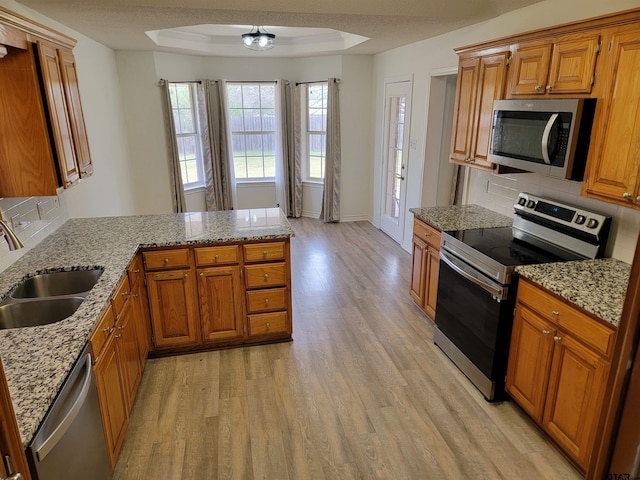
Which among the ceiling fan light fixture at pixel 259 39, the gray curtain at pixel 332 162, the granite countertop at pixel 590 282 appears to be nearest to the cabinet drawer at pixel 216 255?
the granite countertop at pixel 590 282

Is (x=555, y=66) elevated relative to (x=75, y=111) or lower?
elevated

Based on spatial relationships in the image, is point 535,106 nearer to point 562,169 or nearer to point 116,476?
point 562,169

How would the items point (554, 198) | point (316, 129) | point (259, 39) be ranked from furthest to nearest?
point (316, 129) < point (259, 39) < point (554, 198)

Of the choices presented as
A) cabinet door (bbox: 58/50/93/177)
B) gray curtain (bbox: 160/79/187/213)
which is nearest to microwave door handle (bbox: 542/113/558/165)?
cabinet door (bbox: 58/50/93/177)

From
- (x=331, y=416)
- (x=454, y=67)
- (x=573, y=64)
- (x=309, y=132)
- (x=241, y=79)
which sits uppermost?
(x=241, y=79)

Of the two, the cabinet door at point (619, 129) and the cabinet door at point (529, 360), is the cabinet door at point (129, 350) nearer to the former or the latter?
the cabinet door at point (529, 360)

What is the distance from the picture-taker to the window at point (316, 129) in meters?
6.45

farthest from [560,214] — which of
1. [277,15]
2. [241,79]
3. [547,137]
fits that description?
[241,79]

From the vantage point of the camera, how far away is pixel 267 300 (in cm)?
322

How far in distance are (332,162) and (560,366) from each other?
4.75 meters

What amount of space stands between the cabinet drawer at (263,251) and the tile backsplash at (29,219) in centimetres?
139

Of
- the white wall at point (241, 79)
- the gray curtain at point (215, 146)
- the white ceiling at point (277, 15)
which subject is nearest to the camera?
the white ceiling at point (277, 15)

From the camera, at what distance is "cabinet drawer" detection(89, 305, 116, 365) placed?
1901 mm

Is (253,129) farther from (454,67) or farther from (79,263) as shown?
(79,263)
